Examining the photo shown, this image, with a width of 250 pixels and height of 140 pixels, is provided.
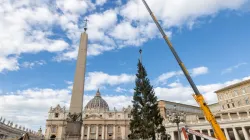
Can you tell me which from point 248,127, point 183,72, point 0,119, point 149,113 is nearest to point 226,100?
point 248,127

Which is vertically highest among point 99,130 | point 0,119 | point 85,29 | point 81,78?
point 85,29

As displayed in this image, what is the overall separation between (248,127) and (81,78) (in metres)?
33.5

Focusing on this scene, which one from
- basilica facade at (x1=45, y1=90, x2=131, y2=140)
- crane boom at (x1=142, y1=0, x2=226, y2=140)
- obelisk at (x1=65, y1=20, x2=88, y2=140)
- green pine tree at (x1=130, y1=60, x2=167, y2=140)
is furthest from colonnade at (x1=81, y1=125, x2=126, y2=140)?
crane boom at (x1=142, y1=0, x2=226, y2=140)

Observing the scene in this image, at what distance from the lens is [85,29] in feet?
73.4

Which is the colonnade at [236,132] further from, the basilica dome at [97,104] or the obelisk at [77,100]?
the basilica dome at [97,104]

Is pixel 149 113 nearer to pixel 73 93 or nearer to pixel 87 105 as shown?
pixel 73 93

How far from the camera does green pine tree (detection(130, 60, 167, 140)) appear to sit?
2966cm

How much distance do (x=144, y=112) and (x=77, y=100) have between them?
16.1 m

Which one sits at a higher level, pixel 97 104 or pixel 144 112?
pixel 97 104

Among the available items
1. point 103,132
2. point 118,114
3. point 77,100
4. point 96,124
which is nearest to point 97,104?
point 118,114

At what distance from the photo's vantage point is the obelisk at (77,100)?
1739cm

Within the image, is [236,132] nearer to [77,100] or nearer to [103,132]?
[77,100]

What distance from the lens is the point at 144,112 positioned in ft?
104

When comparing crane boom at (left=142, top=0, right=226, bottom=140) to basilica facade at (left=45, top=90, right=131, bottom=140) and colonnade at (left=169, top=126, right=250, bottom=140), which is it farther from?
basilica facade at (left=45, top=90, right=131, bottom=140)
